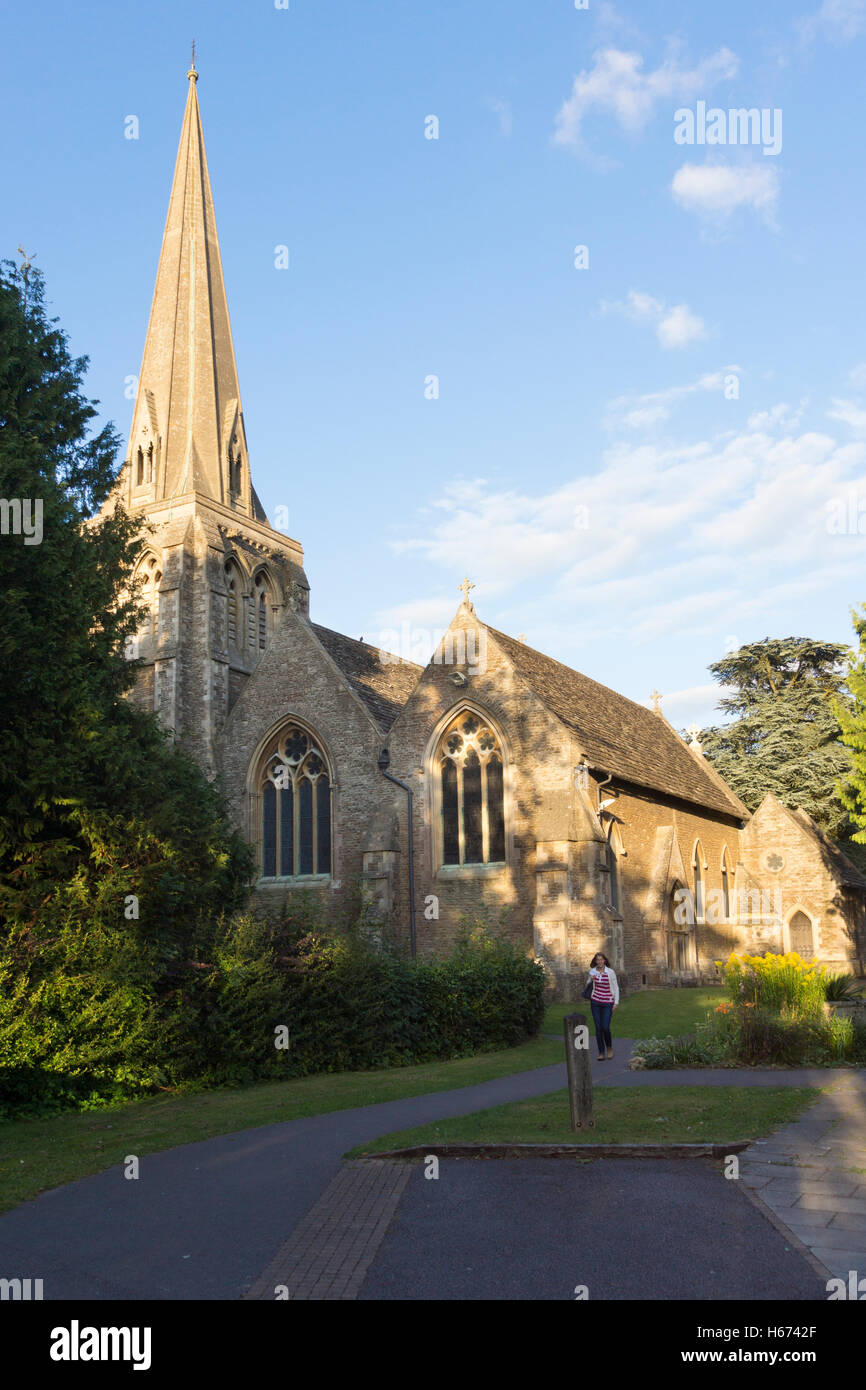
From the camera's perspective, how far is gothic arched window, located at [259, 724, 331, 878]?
30.4 meters

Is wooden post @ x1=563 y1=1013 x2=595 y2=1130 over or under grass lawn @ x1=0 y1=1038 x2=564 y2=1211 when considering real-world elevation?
over

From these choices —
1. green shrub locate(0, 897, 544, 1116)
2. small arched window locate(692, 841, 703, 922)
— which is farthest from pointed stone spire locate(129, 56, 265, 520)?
green shrub locate(0, 897, 544, 1116)

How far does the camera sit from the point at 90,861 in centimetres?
1525

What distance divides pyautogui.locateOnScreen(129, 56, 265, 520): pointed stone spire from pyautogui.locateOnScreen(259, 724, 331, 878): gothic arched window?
46.1 ft

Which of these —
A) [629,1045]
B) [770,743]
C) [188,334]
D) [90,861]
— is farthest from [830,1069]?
[188,334]

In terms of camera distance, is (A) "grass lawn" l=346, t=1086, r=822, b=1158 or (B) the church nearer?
(A) "grass lawn" l=346, t=1086, r=822, b=1158

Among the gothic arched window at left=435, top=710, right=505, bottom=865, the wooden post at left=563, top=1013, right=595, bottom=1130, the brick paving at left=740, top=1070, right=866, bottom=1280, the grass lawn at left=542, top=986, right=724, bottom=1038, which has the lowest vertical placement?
the grass lawn at left=542, top=986, right=724, bottom=1038

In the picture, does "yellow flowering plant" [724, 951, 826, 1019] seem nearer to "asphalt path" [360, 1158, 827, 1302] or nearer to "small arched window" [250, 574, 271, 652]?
"asphalt path" [360, 1158, 827, 1302]

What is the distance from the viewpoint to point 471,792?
27531 millimetres

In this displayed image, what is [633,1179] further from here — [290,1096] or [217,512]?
[217,512]

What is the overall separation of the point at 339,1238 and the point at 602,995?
925cm

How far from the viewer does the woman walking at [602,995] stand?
15.4 meters

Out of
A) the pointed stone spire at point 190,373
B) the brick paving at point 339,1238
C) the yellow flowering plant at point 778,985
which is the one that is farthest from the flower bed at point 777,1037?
the pointed stone spire at point 190,373

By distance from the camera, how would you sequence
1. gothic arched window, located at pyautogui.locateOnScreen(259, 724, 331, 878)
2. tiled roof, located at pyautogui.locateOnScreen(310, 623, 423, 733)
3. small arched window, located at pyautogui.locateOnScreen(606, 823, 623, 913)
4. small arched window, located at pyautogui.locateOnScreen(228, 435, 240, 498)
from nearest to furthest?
small arched window, located at pyautogui.locateOnScreen(606, 823, 623, 913) → gothic arched window, located at pyautogui.locateOnScreen(259, 724, 331, 878) → tiled roof, located at pyautogui.locateOnScreen(310, 623, 423, 733) → small arched window, located at pyautogui.locateOnScreen(228, 435, 240, 498)
